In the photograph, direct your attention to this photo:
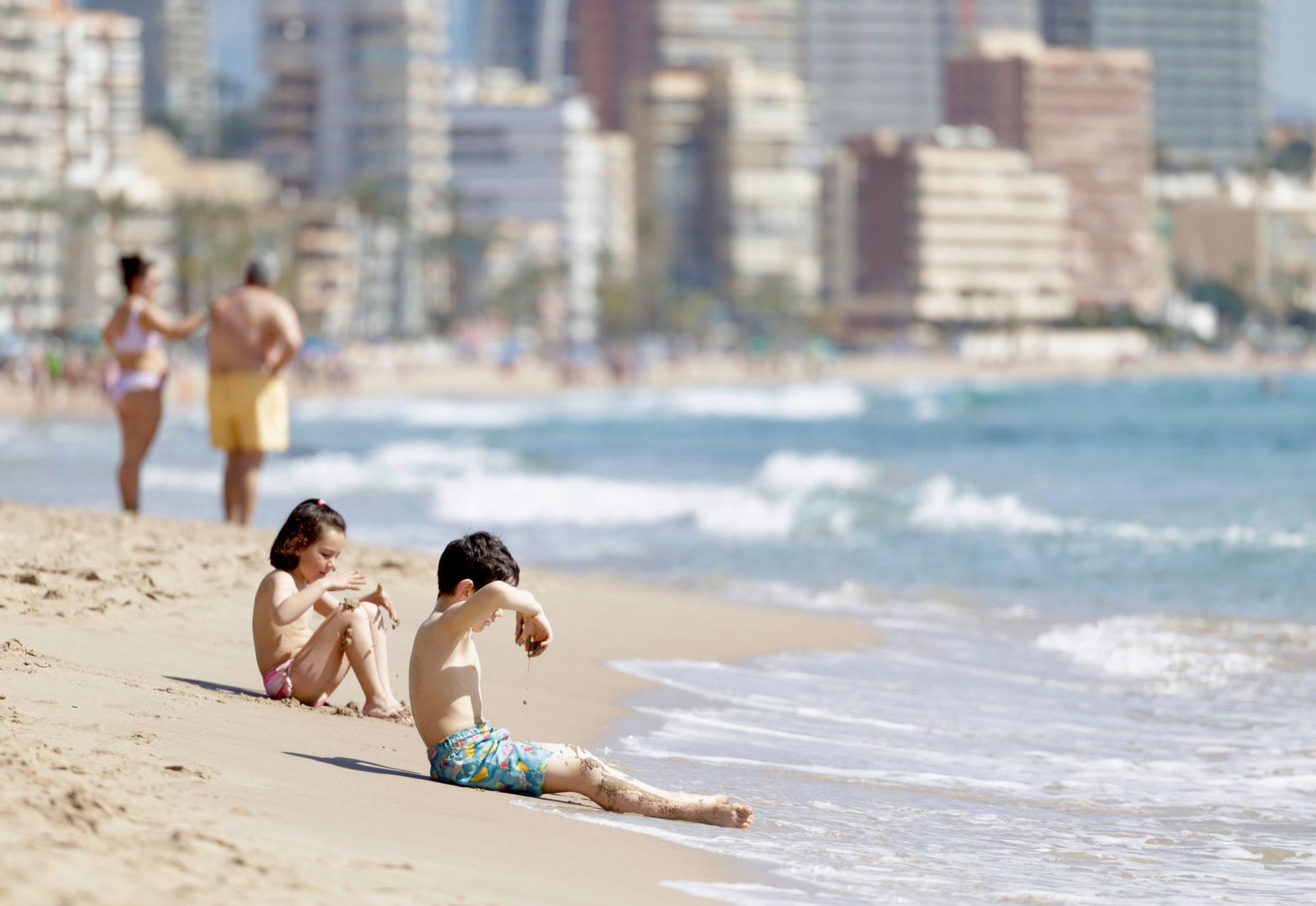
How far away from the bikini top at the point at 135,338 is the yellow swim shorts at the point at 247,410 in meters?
0.38

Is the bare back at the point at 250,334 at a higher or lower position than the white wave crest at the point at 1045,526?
higher

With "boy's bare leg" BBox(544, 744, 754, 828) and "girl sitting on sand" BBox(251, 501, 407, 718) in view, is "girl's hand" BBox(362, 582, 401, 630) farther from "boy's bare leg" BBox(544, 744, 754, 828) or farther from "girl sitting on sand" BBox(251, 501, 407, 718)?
"boy's bare leg" BBox(544, 744, 754, 828)

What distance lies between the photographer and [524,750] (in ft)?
18.8

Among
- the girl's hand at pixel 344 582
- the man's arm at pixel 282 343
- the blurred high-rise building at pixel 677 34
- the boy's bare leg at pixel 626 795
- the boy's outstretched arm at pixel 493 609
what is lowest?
the boy's bare leg at pixel 626 795

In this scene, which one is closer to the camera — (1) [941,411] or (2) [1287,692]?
(2) [1287,692]

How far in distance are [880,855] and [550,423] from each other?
52.7m

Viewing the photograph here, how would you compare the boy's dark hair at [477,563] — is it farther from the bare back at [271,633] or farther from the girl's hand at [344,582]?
the bare back at [271,633]

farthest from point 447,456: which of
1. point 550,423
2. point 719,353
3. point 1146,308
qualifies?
point 1146,308

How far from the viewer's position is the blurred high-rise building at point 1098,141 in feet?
588

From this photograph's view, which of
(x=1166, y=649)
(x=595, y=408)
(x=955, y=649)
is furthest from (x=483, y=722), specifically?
(x=595, y=408)

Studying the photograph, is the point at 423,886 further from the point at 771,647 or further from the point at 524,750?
the point at 771,647

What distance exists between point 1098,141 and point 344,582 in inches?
7164

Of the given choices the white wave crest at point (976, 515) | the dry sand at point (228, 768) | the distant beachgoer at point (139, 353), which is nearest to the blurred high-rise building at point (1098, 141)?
the white wave crest at point (976, 515)

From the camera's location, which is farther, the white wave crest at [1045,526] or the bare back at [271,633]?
the white wave crest at [1045,526]
